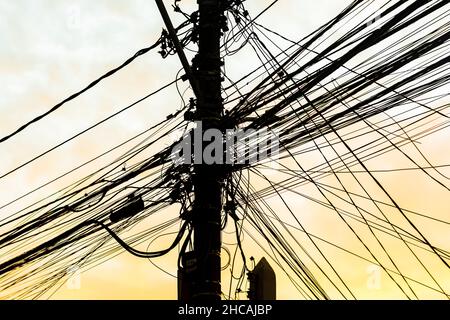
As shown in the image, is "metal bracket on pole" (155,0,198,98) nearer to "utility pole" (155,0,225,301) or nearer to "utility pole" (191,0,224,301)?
"utility pole" (155,0,225,301)

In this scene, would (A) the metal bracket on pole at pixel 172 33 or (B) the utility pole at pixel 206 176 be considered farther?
(B) the utility pole at pixel 206 176

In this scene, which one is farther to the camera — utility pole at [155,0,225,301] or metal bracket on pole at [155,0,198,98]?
utility pole at [155,0,225,301]

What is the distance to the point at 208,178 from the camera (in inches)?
291

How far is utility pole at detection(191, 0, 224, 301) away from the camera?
693 centimetres

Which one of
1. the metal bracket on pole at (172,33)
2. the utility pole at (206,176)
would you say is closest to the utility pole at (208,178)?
the utility pole at (206,176)

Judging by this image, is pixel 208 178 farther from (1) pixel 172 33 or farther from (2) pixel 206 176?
(1) pixel 172 33

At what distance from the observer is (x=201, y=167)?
7465 mm

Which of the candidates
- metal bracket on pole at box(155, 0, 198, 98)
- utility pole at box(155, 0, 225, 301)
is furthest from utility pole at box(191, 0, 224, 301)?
metal bracket on pole at box(155, 0, 198, 98)

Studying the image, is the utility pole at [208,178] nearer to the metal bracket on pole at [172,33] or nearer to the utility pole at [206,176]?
the utility pole at [206,176]

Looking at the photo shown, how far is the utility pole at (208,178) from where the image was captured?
6926 millimetres

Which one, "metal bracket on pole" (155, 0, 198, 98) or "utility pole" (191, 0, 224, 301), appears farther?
"utility pole" (191, 0, 224, 301)
